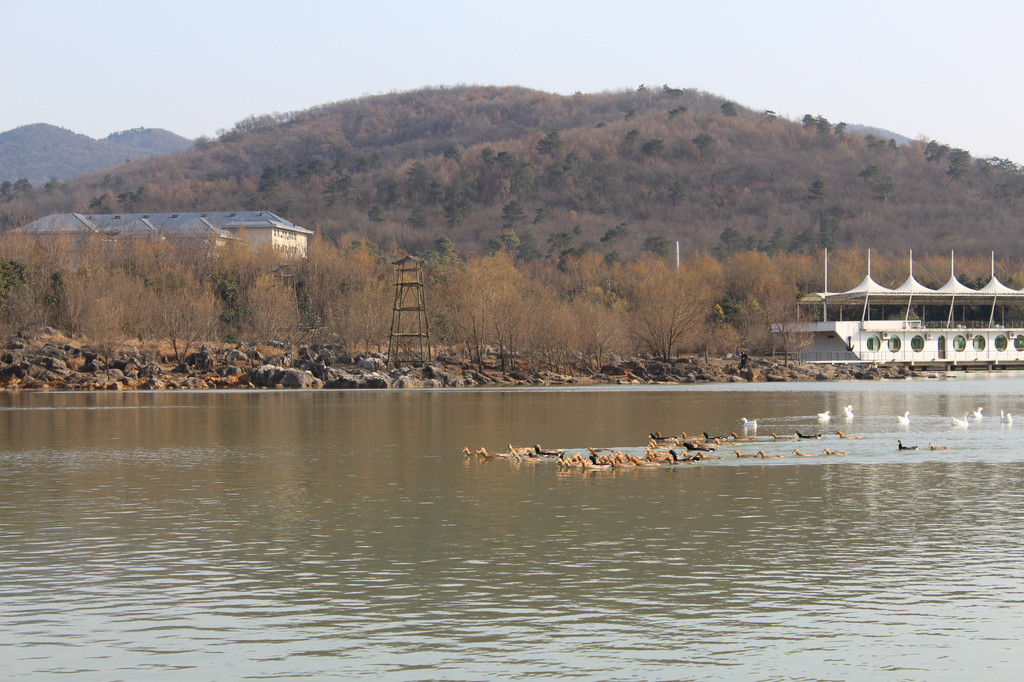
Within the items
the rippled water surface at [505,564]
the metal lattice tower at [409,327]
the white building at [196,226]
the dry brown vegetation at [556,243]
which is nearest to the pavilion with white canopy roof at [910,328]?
the dry brown vegetation at [556,243]

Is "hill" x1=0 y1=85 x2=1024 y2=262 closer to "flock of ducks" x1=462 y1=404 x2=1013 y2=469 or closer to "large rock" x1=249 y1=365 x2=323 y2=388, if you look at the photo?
"large rock" x1=249 y1=365 x2=323 y2=388

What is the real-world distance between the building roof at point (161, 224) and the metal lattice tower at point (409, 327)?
32.5 meters

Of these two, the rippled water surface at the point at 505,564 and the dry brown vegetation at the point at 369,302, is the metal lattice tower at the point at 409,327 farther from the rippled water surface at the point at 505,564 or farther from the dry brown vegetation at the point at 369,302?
the rippled water surface at the point at 505,564

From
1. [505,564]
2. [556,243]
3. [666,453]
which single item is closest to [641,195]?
[556,243]

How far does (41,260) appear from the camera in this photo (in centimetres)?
8275

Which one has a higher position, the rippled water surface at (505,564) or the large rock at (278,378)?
the large rock at (278,378)

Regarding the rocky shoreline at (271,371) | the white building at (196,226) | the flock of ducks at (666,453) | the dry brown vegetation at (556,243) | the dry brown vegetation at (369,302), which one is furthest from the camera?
the white building at (196,226)

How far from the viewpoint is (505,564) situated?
13.1 metres

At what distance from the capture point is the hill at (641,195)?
140 m

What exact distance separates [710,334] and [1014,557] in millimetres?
76137

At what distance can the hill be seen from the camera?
14000 centimetres

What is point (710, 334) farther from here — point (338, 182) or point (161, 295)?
point (338, 182)

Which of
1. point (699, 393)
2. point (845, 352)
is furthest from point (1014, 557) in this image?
point (845, 352)

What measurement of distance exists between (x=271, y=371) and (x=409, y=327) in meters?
18.0
